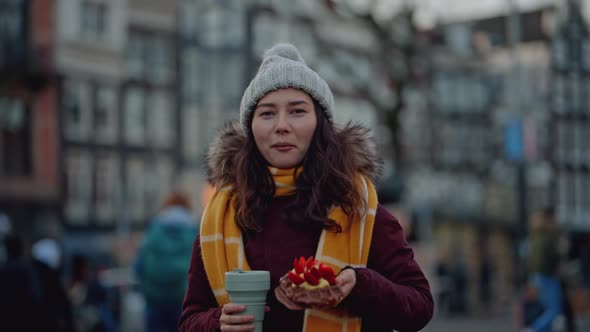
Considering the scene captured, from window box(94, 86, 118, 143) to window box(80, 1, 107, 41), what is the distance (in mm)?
1892

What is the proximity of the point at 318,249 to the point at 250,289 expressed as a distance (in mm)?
280

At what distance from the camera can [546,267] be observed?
12.0m

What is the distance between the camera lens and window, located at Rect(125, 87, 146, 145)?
39.6 m

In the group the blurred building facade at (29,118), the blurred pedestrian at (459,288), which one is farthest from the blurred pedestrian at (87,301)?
the blurred building facade at (29,118)

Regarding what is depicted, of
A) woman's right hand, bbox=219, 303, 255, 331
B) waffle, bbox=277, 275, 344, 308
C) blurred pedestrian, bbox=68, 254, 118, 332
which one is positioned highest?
waffle, bbox=277, 275, 344, 308

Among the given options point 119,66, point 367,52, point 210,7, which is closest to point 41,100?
point 119,66

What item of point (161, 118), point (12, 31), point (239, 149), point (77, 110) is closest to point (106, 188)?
point (77, 110)

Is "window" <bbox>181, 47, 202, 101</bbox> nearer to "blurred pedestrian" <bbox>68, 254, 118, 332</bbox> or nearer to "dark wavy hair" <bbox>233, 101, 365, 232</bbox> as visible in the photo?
"blurred pedestrian" <bbox>68, 254, 118, 332</bbox>

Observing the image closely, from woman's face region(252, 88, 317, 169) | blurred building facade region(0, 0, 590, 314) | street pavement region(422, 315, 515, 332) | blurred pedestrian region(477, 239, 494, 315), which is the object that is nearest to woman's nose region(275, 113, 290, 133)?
woman's face region(252, 88, 317, 169)

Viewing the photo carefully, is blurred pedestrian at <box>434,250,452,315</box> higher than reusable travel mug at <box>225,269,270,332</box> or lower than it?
lower

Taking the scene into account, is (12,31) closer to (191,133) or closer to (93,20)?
(93,20)

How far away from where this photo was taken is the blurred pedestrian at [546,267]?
11930 millimetres

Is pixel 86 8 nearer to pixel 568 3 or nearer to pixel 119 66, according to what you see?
pixel 119 66

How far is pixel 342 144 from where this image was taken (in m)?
3.06
